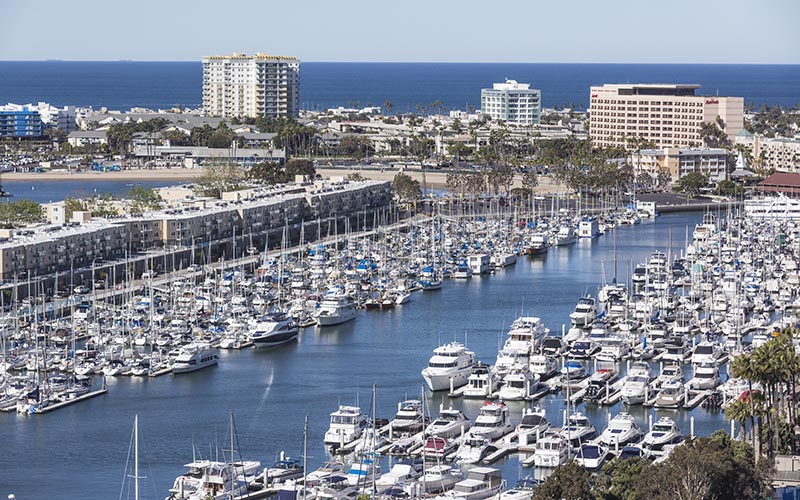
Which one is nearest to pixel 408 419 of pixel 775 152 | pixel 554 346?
pixel 554 346

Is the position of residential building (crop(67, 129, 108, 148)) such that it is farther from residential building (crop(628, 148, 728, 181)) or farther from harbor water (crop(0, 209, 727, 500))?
harbor water (crop(0, 209, 727, 500))

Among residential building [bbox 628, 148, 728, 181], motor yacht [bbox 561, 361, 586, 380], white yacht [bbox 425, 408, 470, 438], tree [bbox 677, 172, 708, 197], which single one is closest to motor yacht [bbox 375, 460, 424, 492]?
white yacht [bbox 425, 408, 470, 438]

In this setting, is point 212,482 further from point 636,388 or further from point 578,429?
point 636,388

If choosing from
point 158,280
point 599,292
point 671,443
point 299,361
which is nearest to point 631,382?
point 671,443

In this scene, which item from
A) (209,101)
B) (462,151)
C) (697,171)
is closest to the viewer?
(697,171)

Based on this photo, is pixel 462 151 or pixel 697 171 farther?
pixel 462 151

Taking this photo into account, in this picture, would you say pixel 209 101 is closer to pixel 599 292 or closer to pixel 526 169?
pixel 526 169

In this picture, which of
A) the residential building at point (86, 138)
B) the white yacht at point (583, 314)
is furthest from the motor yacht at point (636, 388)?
the residential building at point (86, 138)
